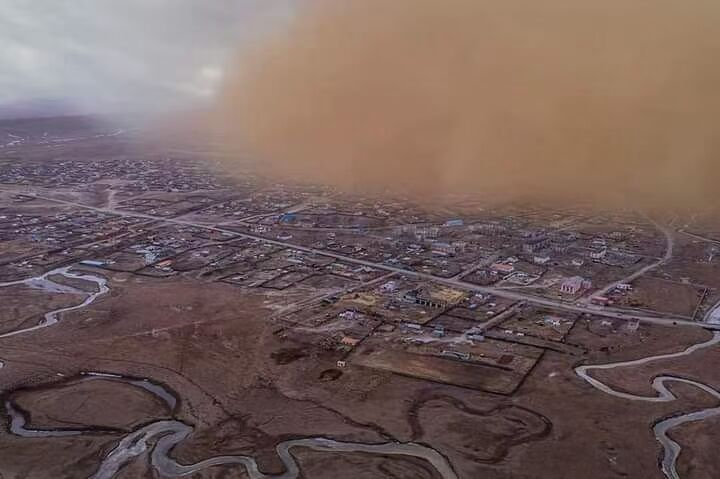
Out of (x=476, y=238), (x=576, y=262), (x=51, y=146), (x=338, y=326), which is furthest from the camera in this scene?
(x=51, y=146)

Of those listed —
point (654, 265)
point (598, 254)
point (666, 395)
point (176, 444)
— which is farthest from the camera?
point (598, 254)

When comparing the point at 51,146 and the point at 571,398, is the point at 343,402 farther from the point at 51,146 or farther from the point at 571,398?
the point at 51,146

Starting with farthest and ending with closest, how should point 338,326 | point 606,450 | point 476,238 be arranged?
point 476,238
point 338,326
point 606,450

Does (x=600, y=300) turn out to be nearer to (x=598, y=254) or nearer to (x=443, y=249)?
(x=598, y=254)

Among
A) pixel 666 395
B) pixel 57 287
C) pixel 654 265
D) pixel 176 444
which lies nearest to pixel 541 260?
pixel 654 265

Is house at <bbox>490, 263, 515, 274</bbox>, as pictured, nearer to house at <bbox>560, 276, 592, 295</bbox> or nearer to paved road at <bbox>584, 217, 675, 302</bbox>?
house at <bbox>560, 276, 592, 295</bbox>

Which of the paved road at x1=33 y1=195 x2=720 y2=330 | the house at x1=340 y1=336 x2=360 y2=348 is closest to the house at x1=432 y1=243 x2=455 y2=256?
the paved road at x1=33 y1=195 x2=720 y2=330

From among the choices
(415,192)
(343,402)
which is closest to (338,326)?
(343,402)

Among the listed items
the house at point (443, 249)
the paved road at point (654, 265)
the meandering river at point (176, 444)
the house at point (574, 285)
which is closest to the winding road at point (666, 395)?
the meandering river at point (176, 444)

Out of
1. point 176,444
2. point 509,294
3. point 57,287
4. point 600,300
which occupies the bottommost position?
point 57,287
